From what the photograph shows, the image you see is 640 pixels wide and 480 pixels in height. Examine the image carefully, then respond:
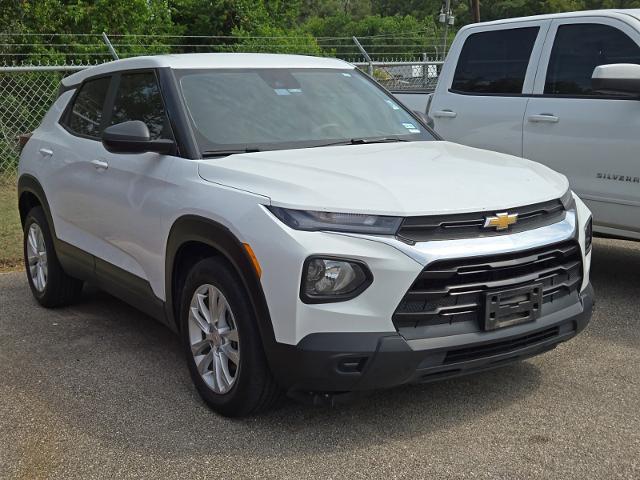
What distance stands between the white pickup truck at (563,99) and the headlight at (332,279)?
286cm

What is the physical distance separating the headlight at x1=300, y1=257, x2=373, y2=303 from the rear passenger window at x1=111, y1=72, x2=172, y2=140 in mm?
1425

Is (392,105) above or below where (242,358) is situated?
above

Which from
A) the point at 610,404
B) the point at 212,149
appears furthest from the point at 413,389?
the point at 212,149

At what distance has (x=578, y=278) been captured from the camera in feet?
13.1

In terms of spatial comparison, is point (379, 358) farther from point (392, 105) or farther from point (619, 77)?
point (619, 77)

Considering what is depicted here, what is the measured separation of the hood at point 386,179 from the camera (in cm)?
350

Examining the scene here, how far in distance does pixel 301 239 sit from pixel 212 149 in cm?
107

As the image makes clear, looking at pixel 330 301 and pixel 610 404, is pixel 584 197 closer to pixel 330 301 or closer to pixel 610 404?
pixel 610 404

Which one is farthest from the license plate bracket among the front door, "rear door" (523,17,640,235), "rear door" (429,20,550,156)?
"rear door" (429,20,550,156)

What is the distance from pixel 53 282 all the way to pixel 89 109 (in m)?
1.29

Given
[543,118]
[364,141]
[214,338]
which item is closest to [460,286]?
[214,338]

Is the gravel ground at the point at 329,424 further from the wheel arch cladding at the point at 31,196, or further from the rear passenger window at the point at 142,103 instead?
the rear passenger window at the point at 142,103

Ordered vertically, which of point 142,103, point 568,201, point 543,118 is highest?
point 142,103

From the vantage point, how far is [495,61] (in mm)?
6602
